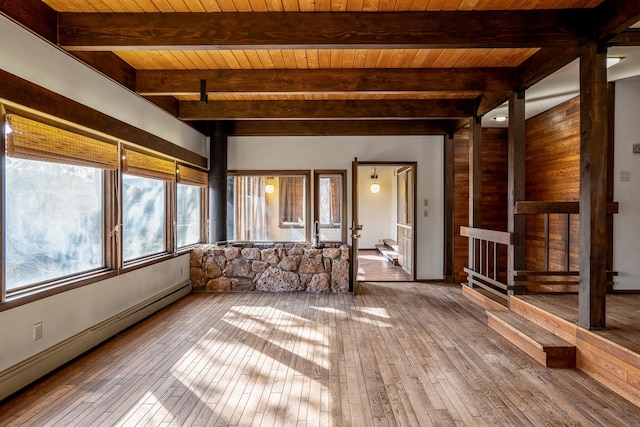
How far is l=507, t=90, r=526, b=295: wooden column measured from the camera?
3.95m

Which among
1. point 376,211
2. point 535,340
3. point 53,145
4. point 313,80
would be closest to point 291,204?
point 313,80

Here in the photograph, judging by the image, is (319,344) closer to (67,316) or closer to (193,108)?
(67,316)

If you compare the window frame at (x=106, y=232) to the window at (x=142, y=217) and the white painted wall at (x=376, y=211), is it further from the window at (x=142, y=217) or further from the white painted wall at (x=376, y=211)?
the white painted wall at (x=376, y=211)

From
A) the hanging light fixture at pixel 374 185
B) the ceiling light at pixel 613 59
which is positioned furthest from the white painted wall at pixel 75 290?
the hanging light fixture at pixel 374 185

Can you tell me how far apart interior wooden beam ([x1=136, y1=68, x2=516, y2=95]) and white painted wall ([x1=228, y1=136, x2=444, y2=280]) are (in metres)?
2.07

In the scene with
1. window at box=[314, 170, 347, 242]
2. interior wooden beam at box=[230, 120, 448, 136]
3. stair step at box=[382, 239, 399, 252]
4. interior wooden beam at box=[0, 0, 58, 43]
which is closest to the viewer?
interior wooden beam at box=[0, 0, 58, 43]

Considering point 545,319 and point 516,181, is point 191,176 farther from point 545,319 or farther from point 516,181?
point 545,319

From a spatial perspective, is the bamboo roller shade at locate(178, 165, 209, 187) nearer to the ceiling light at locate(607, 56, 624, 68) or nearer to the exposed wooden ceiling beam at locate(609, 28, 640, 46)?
the exposed wooden ceiling beam at locate(609, 28, 640, 46)

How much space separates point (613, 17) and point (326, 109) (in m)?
3.15

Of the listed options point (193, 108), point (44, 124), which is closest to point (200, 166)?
point (193, 108)

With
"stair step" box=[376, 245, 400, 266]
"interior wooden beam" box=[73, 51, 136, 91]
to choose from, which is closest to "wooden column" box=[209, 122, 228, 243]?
"interior wooden beam" box=[73, 51, 136, 91]

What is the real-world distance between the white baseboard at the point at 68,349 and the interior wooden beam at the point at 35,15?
236 centimetres

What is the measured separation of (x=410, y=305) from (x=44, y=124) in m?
4.27

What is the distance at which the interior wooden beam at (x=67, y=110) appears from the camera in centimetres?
235
